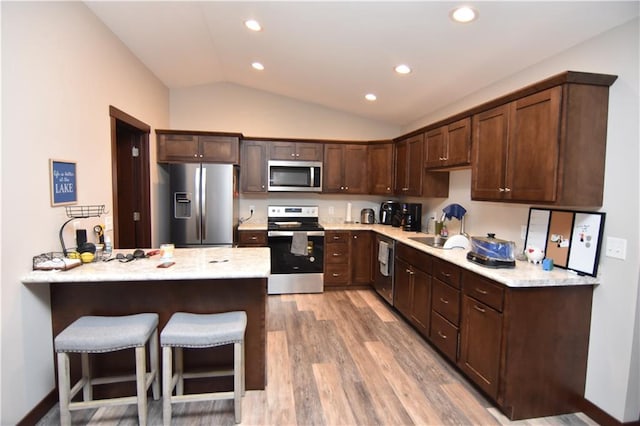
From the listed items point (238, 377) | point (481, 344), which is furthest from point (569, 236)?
point (238, 377)

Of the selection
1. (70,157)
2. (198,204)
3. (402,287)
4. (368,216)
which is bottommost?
(402,287)

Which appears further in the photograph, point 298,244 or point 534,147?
point 298,244

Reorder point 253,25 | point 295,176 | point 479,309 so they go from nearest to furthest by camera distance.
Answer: point 479,309 → point 253,25 → point 295,176

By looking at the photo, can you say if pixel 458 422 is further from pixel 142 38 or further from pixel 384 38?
pixel 142 38

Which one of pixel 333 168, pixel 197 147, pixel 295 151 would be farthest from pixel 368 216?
pixel 197 147

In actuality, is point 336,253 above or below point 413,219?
below

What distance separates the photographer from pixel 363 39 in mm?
2656

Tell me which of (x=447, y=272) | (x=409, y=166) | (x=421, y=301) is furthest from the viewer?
(x=409, y=166)

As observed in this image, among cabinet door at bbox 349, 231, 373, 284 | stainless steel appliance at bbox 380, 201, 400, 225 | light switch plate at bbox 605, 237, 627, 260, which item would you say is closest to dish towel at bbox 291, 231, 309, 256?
cabinet door at bbox 349, 231, 373, 284

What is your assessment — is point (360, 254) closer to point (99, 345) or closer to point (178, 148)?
point (178, 148)

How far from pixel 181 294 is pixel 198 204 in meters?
2.04

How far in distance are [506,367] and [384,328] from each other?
1.49 m

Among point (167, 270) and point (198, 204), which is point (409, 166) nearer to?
point (198, 204)

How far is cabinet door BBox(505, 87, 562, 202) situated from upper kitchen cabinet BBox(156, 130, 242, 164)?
328 cm
